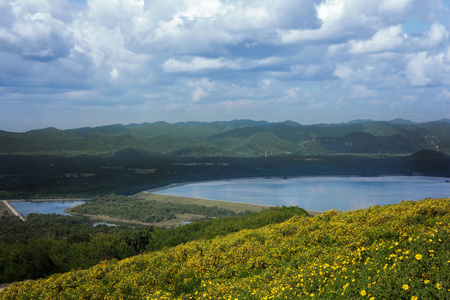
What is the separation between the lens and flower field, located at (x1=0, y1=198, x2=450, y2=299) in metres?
8.29

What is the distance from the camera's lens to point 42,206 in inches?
3856

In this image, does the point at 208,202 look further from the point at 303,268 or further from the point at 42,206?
the point at 303,268

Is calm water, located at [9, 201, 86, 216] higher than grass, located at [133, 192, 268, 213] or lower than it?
lower

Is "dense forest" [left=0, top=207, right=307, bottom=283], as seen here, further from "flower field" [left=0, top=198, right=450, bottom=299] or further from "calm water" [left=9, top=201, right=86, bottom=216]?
"calm water" [left=9, top=201, right=86, bottom=216]

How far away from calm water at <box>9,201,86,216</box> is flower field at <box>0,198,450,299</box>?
78.6 meters

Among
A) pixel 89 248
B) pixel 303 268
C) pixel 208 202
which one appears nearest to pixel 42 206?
pixel 208 202

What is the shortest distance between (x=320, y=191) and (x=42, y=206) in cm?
8120

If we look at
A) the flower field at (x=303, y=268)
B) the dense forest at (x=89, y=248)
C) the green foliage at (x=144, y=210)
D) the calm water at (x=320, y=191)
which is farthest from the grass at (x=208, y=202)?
the flower field at (x=303, y=268)

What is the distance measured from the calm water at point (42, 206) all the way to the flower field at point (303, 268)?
78641mm

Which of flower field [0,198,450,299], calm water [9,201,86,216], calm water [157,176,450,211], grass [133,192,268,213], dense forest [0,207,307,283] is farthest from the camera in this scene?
calm water [157,176,450,211]

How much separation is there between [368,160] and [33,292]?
198806 mm

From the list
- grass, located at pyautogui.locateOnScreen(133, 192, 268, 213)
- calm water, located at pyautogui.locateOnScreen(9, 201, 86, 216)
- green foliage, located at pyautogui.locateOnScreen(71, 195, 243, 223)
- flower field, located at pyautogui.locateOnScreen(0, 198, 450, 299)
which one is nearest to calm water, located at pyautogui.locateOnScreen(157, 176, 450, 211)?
grass, located at pyautogui.locateOnScreen(133, 192, 268, 213)

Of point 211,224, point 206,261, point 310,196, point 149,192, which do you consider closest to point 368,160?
point 310,196

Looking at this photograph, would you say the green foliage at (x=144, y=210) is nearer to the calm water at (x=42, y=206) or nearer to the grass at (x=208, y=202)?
the grass at (x=208, y=202)
